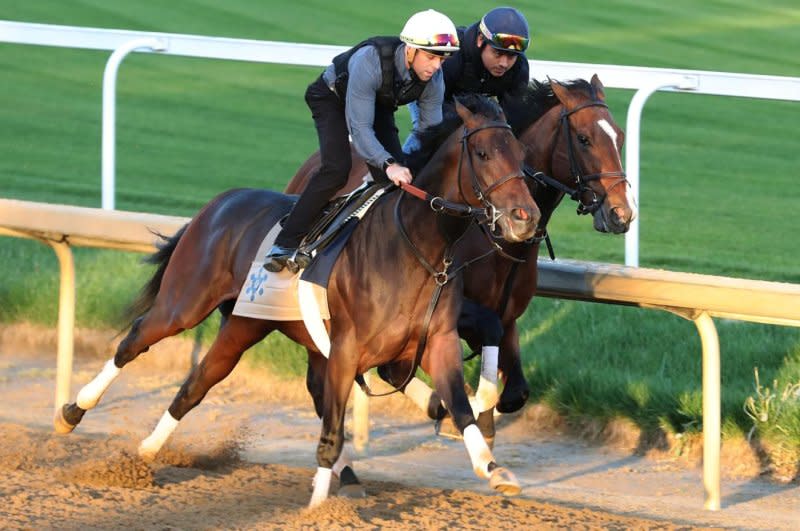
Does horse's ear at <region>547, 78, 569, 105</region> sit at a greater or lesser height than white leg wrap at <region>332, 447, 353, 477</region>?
greater

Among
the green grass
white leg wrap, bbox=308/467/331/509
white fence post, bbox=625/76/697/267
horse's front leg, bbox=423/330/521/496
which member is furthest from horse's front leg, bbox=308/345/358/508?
the green grass

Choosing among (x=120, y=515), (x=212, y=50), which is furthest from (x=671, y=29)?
(x=120, y=515)

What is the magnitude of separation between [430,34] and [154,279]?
81.4 inches

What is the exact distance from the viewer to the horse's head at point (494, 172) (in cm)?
473

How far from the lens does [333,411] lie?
17.3 feet

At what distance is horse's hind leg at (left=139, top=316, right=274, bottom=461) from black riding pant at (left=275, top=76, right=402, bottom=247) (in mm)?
484

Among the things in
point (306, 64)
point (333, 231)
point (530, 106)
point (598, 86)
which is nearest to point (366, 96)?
point (333, 231)

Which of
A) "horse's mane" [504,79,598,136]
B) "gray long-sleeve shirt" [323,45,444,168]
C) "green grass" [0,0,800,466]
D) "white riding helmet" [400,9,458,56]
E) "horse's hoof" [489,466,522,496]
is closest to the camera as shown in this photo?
"horse's hoof" [489,466,522,496]

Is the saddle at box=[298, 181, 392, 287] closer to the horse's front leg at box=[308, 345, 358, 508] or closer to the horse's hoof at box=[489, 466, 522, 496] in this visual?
the horse's front leg at box=[308, 345, 358, 508]

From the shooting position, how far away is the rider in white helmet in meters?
5.13

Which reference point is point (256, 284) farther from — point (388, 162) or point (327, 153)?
point (388, 162)

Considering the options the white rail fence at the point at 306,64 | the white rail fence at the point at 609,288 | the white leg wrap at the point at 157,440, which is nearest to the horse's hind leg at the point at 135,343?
the white leg wrap at the point at 157,440

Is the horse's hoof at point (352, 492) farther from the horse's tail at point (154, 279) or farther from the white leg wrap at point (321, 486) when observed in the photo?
the horse's tail at point (154, 279)

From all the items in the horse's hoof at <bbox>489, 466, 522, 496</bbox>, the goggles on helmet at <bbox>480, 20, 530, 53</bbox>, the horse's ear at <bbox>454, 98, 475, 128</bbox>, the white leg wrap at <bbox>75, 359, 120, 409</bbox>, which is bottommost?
the horse's hoof at <bbox>489, 466, 522, 496</bbox>
